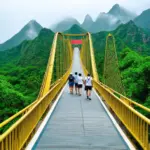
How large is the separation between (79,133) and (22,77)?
54.7 m

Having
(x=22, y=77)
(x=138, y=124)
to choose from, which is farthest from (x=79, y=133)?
(x=22, y=77)

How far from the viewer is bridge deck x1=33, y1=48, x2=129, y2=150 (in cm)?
730

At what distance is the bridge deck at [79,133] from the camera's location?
7.30m

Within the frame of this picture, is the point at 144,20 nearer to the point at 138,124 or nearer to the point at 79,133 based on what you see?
the point at 79,133

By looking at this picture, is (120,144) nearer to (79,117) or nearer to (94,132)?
(94,132)

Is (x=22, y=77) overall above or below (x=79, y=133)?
above

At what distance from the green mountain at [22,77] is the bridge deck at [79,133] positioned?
19844 mm

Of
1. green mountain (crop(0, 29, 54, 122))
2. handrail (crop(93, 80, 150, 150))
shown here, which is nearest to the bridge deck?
handrail (crop(93, 80, 150, 150))

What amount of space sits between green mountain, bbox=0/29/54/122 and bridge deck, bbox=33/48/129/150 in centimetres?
1984

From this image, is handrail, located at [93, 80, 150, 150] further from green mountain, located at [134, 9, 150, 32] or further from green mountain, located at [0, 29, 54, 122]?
green mountain, located at [134, 9, 150, 32]

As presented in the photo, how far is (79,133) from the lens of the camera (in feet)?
28.3

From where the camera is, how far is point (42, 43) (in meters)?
121

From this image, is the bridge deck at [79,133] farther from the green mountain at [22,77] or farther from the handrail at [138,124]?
the green mountain at [22,77]

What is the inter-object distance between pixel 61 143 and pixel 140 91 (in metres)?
25.9
